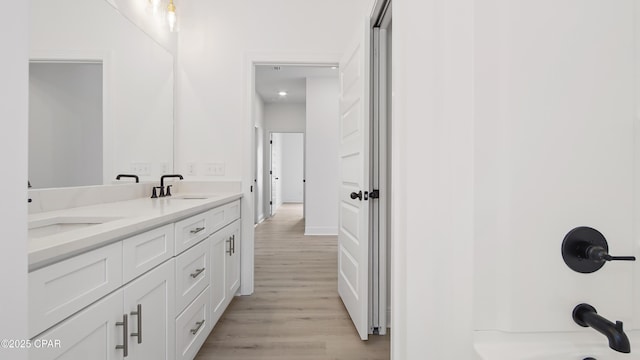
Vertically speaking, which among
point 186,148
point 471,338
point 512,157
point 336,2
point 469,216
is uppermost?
point 336,2

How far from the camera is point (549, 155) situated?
1.97ft

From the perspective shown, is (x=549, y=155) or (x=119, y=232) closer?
(x=549, y=155)

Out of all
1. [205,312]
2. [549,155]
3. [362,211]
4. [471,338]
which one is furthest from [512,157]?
[205,312]

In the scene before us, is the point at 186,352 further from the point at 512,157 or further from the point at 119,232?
the point at 512,157

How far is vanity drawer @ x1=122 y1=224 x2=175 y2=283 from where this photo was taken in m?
1.00

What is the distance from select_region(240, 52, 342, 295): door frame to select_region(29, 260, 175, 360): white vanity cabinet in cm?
127

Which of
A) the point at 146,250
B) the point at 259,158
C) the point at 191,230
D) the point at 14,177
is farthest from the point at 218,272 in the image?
the point at 259,158

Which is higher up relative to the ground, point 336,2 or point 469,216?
point 336,2

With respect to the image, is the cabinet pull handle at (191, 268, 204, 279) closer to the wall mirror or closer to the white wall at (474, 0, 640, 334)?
the wall mirror

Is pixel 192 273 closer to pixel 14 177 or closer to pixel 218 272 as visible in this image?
pixel 218 272

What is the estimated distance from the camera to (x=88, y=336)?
0.83 metres

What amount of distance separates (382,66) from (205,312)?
1786 mm

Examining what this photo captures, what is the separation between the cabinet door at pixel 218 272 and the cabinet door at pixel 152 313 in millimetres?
549

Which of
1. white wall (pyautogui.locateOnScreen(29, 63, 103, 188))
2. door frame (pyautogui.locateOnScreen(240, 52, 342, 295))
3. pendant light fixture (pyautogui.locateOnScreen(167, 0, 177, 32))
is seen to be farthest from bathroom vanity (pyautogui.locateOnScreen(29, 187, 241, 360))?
pendant light fixture (pyautogui.locateOnScreen(167, 0, 177, 32))
